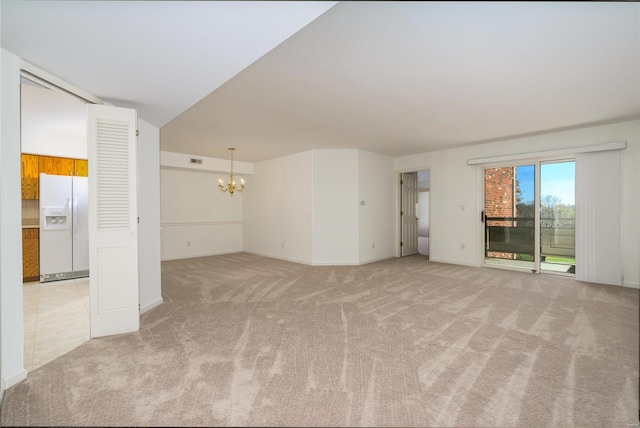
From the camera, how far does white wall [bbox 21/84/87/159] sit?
3.42 metres

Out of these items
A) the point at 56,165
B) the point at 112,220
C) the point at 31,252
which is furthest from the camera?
the point at 56,165

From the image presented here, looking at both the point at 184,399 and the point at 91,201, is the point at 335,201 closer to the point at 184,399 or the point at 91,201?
the point at 91,201

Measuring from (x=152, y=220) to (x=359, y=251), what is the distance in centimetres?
405

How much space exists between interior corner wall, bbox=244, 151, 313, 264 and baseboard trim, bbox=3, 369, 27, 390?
15.4 ft

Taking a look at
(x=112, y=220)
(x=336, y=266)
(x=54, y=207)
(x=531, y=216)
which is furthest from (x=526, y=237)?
(x=54, y=207)

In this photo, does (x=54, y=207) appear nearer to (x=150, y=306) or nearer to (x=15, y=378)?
(x=150, y=306)

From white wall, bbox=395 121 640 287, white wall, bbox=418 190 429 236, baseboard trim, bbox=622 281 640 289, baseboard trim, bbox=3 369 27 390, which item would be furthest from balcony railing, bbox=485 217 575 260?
baseboard trim, bbox=3 369 27 390

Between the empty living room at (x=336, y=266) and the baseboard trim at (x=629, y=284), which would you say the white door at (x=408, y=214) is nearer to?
the empty living room at (x=336, y=266)

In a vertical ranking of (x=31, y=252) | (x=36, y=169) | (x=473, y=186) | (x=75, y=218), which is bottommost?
(x=31, y=252)

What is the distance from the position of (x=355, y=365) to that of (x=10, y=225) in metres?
2.58

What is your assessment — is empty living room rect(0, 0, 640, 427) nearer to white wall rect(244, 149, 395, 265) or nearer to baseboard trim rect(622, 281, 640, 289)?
baseboard trim rect(622, 281, 640, 289)

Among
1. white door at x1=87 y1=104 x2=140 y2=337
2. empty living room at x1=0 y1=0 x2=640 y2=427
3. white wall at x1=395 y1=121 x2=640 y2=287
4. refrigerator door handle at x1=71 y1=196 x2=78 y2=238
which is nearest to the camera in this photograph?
empty living room at x1=0 y1=0 x2=640 y2=427

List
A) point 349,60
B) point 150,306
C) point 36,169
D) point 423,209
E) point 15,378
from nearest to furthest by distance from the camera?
point 15,378 → point 349,60 → point 150,306 → point 36,169 → point 423,209

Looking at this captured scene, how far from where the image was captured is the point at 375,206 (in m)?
6.74
